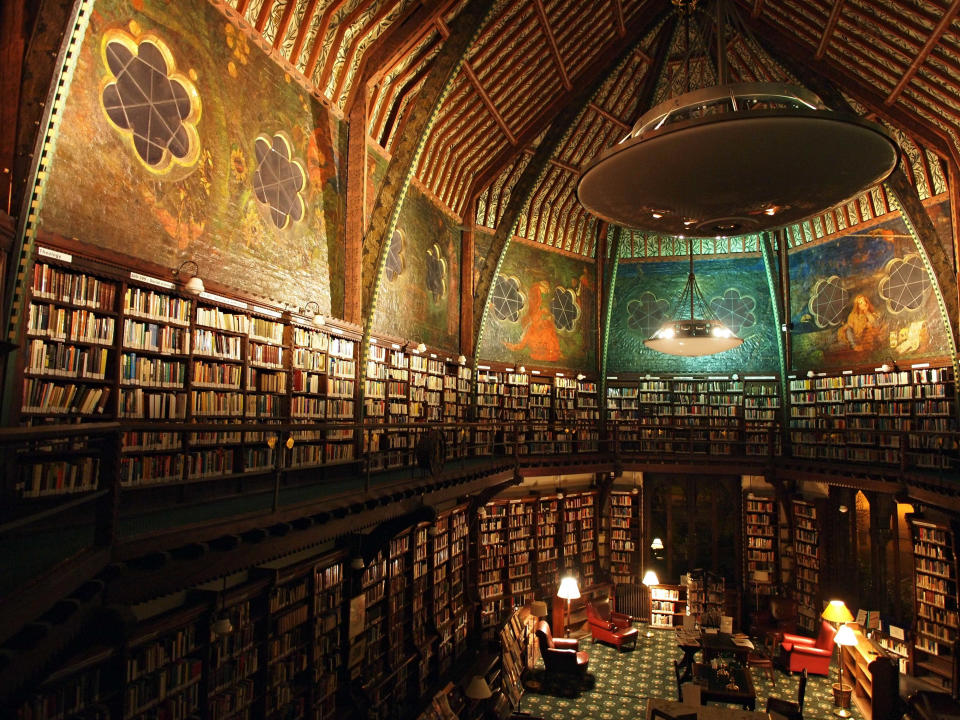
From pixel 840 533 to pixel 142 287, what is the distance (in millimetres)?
15314

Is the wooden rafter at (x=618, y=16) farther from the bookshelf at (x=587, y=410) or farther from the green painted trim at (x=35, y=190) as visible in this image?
the green painted trim at (x=35, y=190)

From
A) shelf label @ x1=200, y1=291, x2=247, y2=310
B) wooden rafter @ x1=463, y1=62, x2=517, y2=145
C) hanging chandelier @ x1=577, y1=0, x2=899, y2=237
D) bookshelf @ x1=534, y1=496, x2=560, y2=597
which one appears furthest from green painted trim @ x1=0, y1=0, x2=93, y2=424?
bookshelf @ x1=534, y1=496, x2=560, y2=597

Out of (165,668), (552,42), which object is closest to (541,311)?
(552,42)

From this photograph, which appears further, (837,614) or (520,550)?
(520,550)

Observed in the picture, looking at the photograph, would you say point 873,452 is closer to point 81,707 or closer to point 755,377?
point 755,377

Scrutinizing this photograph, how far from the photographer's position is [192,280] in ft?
21.4

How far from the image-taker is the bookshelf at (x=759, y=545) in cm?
1582

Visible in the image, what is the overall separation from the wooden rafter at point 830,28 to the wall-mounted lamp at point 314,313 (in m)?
9.94

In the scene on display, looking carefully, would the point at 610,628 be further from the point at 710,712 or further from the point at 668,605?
the point at 710,712

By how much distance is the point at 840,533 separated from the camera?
14922 millimetres

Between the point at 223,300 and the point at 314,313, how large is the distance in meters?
1.92

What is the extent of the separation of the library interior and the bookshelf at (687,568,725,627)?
160mm

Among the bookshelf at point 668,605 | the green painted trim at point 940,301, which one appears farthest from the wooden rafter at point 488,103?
the bookshelf at point 668,605

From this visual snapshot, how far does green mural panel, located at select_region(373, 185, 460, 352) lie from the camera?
11.6 meters
